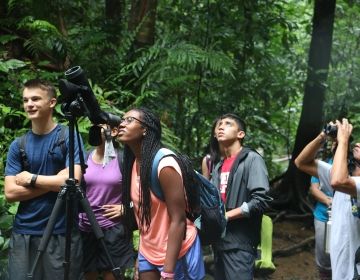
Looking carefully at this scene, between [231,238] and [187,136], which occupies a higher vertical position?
[187,136]

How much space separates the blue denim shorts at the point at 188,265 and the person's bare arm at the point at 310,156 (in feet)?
4.25

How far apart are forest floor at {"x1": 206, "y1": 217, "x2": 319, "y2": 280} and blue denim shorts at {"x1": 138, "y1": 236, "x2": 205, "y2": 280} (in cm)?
293

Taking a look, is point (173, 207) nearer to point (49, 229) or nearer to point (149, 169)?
point (149, 169)

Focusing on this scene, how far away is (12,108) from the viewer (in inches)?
207

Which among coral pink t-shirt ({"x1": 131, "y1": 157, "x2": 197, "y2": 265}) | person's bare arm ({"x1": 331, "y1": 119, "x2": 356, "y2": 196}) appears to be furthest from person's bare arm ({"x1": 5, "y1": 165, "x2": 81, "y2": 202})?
person's bare arm ({"x1": 331, "y1": 119, "x2": 356, "y2": 196})

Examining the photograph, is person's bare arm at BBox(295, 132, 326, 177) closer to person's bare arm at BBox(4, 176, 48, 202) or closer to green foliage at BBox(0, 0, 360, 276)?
green foliage at BBox(0, 0, 360, 276)

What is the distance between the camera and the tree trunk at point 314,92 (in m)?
8.16

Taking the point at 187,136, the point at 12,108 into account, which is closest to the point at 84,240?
the point at 12,108

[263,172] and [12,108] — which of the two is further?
[12,108]

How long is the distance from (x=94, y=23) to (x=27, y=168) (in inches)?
169

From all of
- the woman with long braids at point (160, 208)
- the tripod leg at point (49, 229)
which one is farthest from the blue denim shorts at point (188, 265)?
the tripod leg at point (49, 229)

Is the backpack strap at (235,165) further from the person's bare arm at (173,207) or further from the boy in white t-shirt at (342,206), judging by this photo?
the person's bare arm at (173,207)

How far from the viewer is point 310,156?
3652 millimetres

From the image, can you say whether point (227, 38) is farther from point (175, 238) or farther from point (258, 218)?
point (175, 238)
